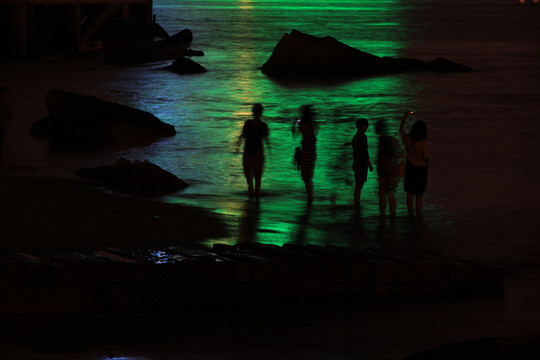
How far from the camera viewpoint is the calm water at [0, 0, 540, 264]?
40.4 ft

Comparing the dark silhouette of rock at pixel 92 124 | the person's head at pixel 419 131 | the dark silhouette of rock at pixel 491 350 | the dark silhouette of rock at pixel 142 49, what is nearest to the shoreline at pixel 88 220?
the person's head at pixel 419 131

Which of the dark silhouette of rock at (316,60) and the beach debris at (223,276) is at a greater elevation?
the beach debris at (223,276)

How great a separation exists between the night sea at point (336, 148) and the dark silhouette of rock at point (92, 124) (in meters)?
0.57

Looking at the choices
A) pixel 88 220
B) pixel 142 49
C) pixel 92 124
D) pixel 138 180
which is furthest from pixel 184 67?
pixel 88 220

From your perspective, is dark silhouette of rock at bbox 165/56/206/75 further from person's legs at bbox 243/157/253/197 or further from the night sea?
person's legs at bbox 243/157/253/197

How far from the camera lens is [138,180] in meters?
14.6

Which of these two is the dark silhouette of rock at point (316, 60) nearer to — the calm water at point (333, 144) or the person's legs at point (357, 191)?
the calm water at point (333, 144)

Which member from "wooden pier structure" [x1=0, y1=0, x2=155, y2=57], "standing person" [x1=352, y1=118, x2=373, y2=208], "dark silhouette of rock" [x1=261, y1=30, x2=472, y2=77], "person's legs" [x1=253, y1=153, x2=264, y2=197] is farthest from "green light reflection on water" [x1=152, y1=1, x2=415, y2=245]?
"wooden pier structure" [x1=0, y1=0, x2=155, y2=57]

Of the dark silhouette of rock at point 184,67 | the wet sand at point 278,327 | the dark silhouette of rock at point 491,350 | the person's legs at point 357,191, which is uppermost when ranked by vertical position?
the dark silhouette of rock at point 491,350

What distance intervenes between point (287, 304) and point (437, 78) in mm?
33011

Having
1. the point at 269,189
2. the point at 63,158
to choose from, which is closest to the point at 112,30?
the point at 63,158

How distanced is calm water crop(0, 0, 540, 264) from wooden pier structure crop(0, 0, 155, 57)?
1.88 meters

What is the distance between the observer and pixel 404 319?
8.23m

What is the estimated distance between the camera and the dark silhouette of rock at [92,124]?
20922 millimetres
